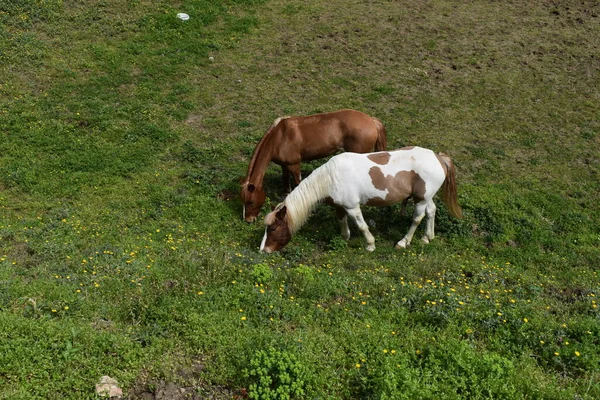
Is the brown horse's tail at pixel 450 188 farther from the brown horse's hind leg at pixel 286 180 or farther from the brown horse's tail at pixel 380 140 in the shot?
the brown horse's hind leg at pixel 286 180

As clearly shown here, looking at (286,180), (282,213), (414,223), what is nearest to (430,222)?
(414,223)

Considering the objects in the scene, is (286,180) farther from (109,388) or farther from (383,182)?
(109,388)

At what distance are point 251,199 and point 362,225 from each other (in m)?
2.29

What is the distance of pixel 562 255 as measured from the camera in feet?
27.3

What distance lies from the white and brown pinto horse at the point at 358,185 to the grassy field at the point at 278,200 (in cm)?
67

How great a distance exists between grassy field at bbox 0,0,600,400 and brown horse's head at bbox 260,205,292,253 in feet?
1.72

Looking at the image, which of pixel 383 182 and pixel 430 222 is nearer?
pixel 383 182

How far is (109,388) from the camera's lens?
4145 millimetres

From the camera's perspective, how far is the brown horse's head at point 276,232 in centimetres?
792

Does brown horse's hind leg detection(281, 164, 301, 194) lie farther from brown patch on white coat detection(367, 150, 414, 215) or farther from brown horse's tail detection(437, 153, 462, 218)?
brown horse's tail detection(437, 153, 462, 218)

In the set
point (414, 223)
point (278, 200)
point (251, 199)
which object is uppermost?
point (414, 223)

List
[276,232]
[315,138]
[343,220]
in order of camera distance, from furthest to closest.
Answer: [315,138] < [343,220] < [276,232]

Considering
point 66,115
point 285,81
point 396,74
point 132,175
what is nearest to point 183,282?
point 132,175

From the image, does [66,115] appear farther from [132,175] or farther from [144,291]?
[144,291]
